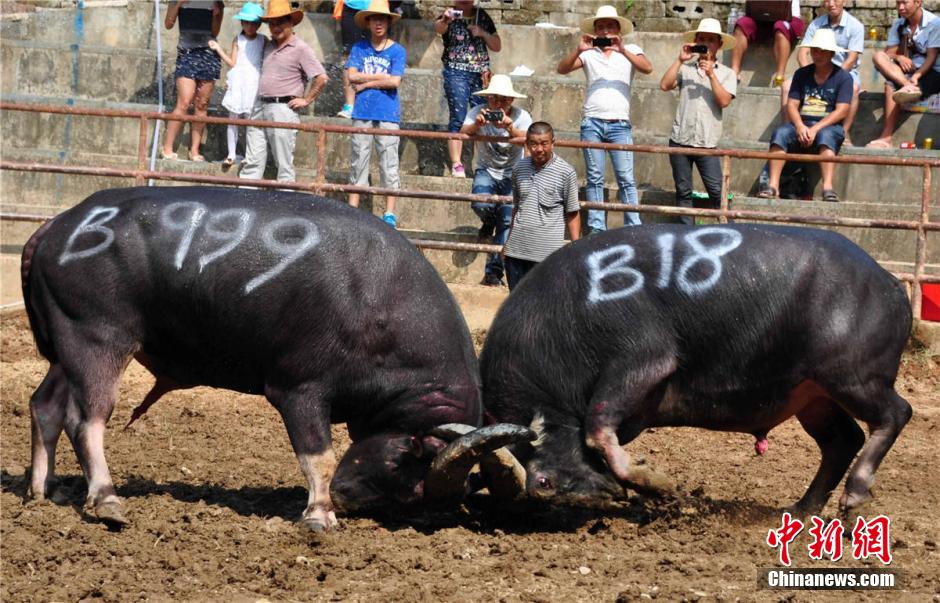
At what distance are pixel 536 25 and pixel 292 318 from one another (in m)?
8.62

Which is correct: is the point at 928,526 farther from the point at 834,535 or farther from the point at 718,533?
the point at 718,533

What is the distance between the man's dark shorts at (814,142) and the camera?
11125mm

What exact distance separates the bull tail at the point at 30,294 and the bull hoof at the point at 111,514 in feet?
3.22

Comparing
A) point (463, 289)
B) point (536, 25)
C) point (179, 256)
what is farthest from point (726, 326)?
point (536, 25)

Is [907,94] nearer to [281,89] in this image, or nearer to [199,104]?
[281,89]

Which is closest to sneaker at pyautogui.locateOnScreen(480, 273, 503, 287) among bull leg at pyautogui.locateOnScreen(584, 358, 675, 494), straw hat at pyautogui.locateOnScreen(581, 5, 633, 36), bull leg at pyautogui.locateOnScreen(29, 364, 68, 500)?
straw hat at pyautogui.locateOnScreen(581, 5, 633, 36)

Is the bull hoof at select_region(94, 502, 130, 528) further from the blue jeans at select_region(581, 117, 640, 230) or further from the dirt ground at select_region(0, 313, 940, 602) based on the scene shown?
the blue jeans at select_region(581, 117, 640, 230)

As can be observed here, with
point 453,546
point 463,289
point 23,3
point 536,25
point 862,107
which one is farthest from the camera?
point 23,3

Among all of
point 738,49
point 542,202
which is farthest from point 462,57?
point 542,202

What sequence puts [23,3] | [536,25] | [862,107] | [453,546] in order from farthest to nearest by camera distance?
[23,3] < [536,25] < [862,107] < [453,546]

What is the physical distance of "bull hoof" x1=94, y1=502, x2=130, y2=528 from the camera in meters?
6.00

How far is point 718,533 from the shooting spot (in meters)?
6.21

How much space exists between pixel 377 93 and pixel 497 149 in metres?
1.41

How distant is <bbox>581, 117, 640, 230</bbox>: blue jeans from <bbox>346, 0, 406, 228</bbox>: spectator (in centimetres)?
170
